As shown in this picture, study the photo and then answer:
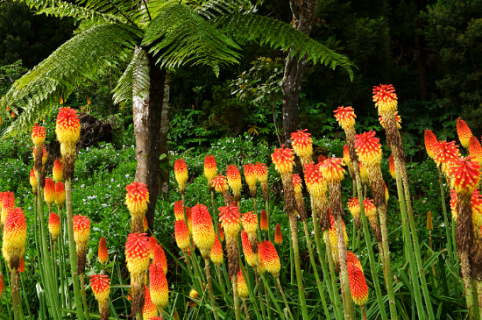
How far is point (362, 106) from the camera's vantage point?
381 inches

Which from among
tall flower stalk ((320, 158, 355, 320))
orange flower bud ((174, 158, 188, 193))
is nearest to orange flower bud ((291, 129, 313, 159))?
tall flower stalk ((320, 158, 355, 320))

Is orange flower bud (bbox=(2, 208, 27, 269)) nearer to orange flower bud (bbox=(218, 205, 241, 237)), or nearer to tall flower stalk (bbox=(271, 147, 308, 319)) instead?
orange flower bud (bbox=(218, 205, 241, 237))

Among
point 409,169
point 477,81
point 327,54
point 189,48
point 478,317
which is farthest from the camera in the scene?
point 477,81

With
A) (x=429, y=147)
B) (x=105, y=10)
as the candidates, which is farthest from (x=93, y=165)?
(x=429, y=147)

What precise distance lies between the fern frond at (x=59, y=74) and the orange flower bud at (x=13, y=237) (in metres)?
0.83

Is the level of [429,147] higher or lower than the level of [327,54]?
lower

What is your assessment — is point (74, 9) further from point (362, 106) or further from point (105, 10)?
point (362, 106)

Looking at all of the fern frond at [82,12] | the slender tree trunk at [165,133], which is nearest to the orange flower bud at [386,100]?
the fern frond at [82,12]

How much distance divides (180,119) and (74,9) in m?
7.70

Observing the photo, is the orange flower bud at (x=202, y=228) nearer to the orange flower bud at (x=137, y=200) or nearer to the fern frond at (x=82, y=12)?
the orange flower bud at (x=137, y=200)

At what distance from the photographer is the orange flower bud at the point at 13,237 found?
4.21 feet

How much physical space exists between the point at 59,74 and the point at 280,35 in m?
1.24

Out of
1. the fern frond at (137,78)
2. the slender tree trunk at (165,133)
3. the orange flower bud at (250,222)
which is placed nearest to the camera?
the orange flower bud at (250,222)

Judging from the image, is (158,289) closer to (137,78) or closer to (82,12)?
(137,78)
